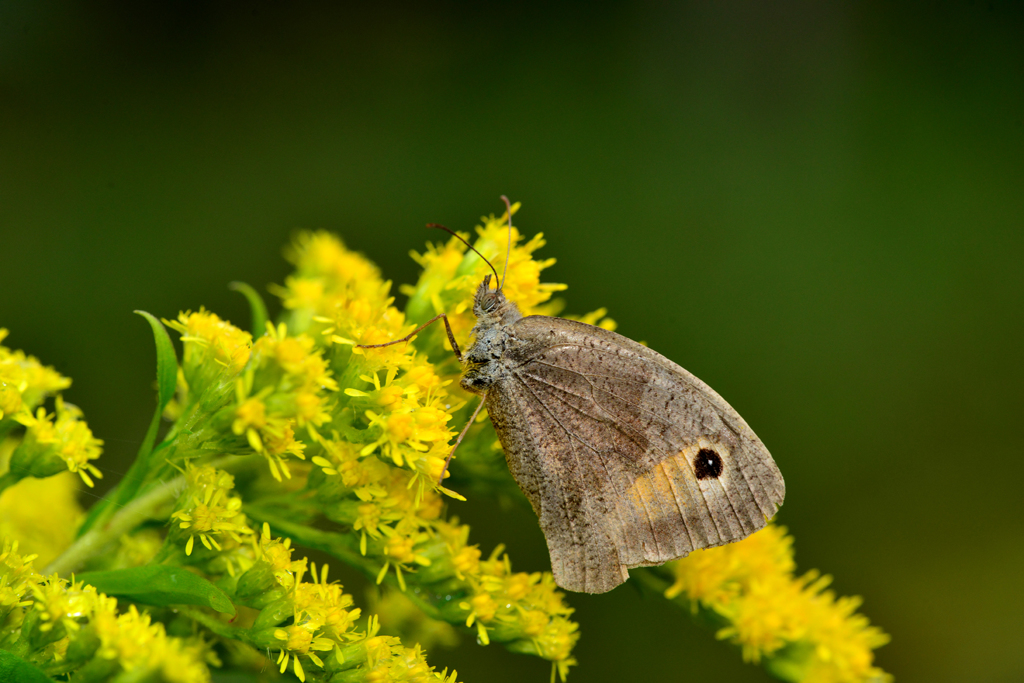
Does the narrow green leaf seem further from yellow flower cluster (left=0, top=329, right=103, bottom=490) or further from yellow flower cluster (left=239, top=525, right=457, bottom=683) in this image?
yellow flower cluster (left=239, top=525, right=457, bottom=683)

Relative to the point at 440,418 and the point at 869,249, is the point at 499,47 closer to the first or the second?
the point at 869,249

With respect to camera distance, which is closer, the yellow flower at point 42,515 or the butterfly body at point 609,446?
the butterfly body at point 609,446

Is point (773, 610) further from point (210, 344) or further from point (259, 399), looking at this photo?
point (210, 344)

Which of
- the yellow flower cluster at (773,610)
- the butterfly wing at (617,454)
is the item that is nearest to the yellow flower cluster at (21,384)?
the butterfly wing at (617,454)

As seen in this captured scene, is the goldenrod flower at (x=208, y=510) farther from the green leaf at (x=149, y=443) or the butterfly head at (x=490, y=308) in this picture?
the butterfly head at (x=490, y=308)

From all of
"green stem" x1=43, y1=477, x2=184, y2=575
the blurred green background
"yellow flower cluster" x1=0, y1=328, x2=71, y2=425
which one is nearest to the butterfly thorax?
"green stem" x1=43, y1=477, x2=184, y2=575

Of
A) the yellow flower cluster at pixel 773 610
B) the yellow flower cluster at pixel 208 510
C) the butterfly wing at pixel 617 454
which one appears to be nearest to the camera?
the yellow flower cluster at pixel 208 510

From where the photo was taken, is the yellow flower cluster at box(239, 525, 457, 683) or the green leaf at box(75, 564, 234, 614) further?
the yellow flower cluster at box(239, 525, 457, 683)

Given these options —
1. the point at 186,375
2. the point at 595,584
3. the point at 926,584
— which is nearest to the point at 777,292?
the point at 926,584
